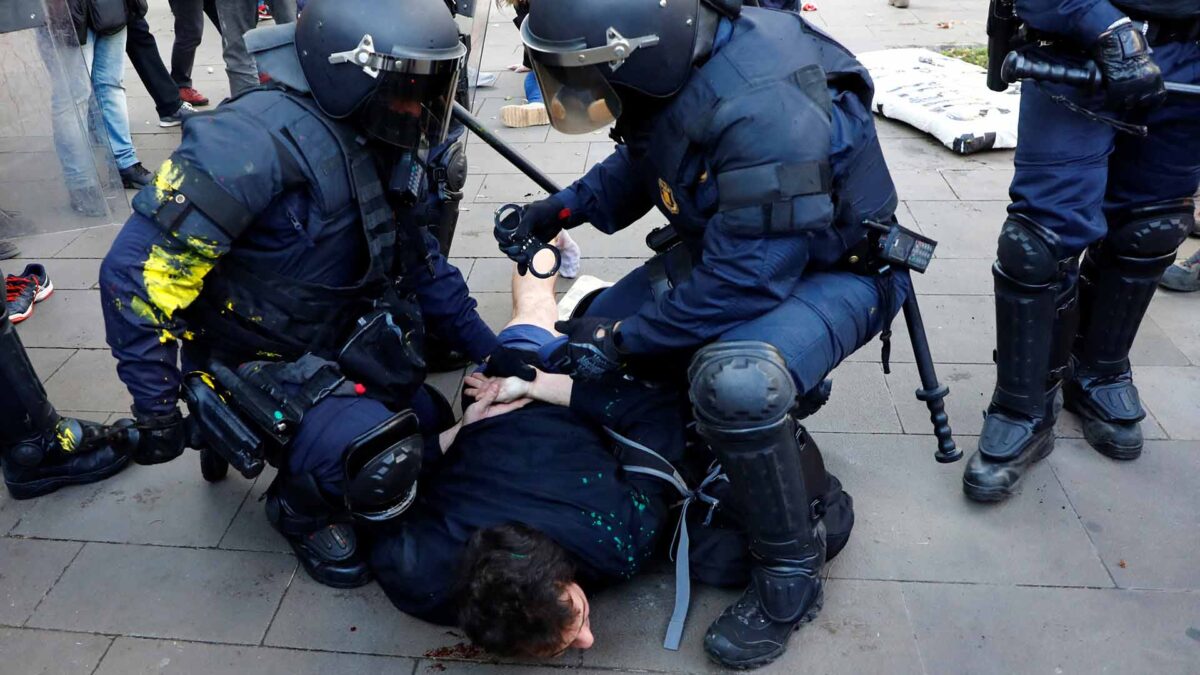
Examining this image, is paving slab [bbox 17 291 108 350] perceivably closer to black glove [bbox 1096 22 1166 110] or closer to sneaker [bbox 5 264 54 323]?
sneaker [bbox 5 264 54 323]

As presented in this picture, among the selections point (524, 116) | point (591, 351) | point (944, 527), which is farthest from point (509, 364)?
point (524, 116)

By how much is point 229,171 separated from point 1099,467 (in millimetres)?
2631

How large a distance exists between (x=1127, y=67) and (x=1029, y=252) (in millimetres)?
536

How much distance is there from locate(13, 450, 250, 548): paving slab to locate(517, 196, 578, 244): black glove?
120 cm

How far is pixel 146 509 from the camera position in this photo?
3.02 meters

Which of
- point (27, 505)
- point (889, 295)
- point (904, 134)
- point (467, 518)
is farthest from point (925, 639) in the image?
point (904, 134)

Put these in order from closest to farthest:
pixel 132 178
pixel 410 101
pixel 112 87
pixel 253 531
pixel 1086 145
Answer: pixel 410 101 → pixel 1086 145 → pixel 253 531 → pixel 112 87 → pixel 132 178

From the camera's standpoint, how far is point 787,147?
221 cm

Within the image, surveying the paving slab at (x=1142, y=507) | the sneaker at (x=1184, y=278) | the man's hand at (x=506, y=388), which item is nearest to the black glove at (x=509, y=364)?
the man's hand at (x=506, y=388)

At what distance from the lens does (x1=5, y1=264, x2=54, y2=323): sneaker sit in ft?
13.3

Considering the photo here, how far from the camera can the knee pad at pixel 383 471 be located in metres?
2.44

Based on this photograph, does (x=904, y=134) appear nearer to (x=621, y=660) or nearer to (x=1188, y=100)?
(x=1188, y=100)

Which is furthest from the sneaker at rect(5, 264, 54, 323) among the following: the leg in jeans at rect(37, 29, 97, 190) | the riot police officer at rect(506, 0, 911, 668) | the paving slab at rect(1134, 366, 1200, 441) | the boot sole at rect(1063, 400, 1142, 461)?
the paving slab at rect(1134, 366, 1200, 441)

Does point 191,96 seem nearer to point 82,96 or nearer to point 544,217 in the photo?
point 82,96
